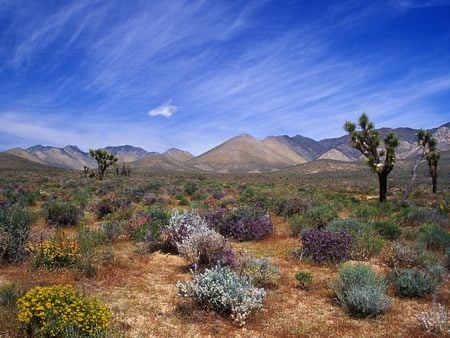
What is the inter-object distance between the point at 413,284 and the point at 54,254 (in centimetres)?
759

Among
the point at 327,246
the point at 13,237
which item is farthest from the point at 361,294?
the point at 13,237

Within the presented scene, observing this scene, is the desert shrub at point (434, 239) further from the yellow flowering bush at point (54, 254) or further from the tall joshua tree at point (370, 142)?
the tall joshua tree at point (370, 142)

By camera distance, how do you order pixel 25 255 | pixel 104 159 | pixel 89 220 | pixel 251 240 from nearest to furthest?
pixel 25 255
pixel 251 240
pixel 89 220
pixel 104 159

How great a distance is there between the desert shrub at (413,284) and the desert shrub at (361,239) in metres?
2.34

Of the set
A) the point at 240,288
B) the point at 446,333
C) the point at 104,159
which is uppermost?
the point at 104,159

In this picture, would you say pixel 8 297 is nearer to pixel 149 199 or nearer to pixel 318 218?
pixel 318 218

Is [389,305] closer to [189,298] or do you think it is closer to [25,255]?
[189,298]

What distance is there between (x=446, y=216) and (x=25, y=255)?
16178mm

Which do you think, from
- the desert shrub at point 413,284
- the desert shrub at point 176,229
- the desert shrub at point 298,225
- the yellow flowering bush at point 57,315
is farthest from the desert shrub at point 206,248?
the desert shrub at point 298,225

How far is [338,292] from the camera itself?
7.30 metres

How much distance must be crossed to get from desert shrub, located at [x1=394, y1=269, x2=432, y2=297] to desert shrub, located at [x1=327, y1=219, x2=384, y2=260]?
7.68 ft

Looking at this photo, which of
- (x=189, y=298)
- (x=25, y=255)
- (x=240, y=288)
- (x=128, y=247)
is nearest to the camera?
(x=240, y=288)

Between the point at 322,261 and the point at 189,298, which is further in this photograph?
the point at 322,261

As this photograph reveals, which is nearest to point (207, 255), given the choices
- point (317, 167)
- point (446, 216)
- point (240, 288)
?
point (240, 288)
